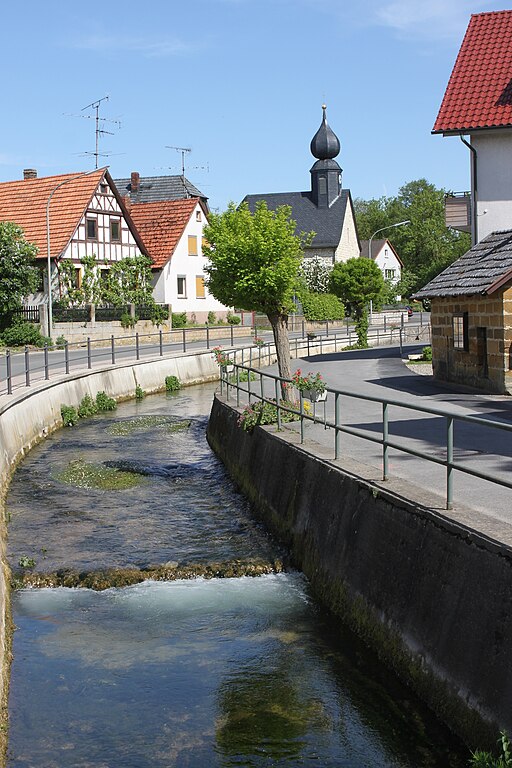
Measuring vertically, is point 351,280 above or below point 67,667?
above

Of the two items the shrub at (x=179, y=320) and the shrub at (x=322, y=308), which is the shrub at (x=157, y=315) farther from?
the shrub at (x=322, y=308)

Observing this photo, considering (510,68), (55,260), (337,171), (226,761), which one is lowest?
(226,761)

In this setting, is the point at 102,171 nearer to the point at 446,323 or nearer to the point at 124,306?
the point at 124,306

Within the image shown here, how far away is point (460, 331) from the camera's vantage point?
84.4 ft

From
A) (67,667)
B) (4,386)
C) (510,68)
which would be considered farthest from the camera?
(510,68)

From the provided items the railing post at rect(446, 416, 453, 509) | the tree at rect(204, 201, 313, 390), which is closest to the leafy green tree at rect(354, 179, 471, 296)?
the tree at rect(204, 201, 313, 390)

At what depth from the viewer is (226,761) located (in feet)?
25.9

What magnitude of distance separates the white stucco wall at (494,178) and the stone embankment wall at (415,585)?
65.8 feet

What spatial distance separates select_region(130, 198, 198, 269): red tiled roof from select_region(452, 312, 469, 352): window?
4148cm

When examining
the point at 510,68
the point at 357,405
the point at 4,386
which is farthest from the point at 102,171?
the point at 357,405

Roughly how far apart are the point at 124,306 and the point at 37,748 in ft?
160

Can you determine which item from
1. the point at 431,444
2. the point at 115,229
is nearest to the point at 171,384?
the point at 431,444

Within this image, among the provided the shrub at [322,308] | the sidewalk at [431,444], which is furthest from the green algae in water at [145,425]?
the shrub at [322,308]

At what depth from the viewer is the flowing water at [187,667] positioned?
8.09 m
